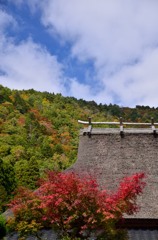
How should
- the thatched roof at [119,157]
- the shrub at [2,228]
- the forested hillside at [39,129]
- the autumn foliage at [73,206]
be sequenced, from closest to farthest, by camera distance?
the autumn foliage at [73,206] < the shrub at [2,228] < the thatched roof at [119,157] < the forested hillside at [39,129]

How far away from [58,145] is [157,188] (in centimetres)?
3783

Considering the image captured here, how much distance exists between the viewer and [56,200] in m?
7.81

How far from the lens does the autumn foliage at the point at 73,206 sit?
7.67 metres

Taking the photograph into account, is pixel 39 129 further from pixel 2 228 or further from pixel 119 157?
pixel 2 228

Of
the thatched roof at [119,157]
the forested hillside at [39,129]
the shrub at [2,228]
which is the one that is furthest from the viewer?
the forested hillside at [39,129]

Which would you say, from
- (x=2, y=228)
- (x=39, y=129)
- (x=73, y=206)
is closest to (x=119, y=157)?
(x=2, y=228)

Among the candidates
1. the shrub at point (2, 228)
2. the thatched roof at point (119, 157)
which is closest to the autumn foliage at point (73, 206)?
the shrub at point (2, 228)

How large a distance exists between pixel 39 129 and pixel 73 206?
4530 centimetres

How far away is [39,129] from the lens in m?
52.8

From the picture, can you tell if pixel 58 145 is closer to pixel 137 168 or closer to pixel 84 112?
pixel 84 112

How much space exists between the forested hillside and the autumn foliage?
1739 centimetres

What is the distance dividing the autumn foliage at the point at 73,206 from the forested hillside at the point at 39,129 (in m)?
17.4

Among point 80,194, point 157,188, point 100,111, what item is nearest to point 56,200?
point 80,194

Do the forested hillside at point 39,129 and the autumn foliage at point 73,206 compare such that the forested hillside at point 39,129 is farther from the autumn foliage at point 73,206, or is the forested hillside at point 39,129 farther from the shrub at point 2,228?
the autumn foliage at point 73,206
